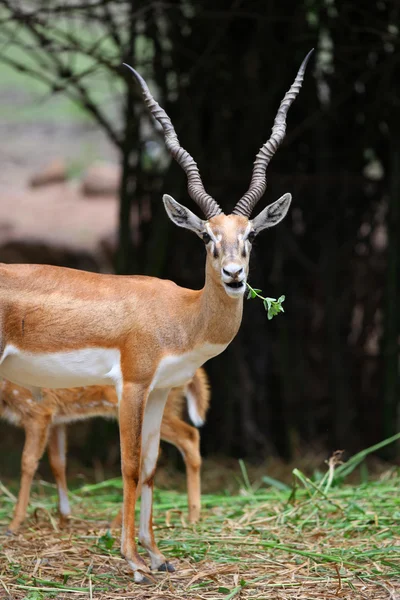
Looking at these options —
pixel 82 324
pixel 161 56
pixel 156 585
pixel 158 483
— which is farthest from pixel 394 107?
pixel 156 585

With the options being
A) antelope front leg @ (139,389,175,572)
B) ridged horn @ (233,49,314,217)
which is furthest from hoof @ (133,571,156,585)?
ridged horn @ (233,49,314,217)

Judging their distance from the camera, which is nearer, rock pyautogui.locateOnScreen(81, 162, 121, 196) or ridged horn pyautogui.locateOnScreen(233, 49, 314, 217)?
ridged horn pyautogui.locateOnScreen(233, 49, 314, 217)

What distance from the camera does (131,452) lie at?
4.63 metres

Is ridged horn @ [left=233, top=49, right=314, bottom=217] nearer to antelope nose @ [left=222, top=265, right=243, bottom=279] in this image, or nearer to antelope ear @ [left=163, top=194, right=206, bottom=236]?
antelope ear @ [left=163, top=194, right=206, bottom=236]

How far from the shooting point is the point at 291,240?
863 centimetres

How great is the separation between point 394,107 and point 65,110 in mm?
11335

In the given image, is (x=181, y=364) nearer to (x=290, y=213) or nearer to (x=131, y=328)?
(x=131, y=328)

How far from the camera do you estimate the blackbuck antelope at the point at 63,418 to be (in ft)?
20.2

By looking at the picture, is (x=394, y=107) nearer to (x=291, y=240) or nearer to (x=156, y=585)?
(x=291, y=240)

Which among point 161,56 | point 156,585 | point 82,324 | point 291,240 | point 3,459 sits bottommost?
point 3,459

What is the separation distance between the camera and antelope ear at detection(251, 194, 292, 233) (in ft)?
14.7

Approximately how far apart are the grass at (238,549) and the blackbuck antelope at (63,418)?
20 cm

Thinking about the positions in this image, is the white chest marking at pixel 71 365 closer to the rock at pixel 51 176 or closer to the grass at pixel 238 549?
the grass at pixel 238 549

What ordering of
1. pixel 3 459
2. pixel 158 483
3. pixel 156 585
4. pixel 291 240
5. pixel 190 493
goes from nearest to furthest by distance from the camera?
pixel 156 585 → pixel 190 493 → pixel 158 483 → pixel 291 240 → pixel 3 459
